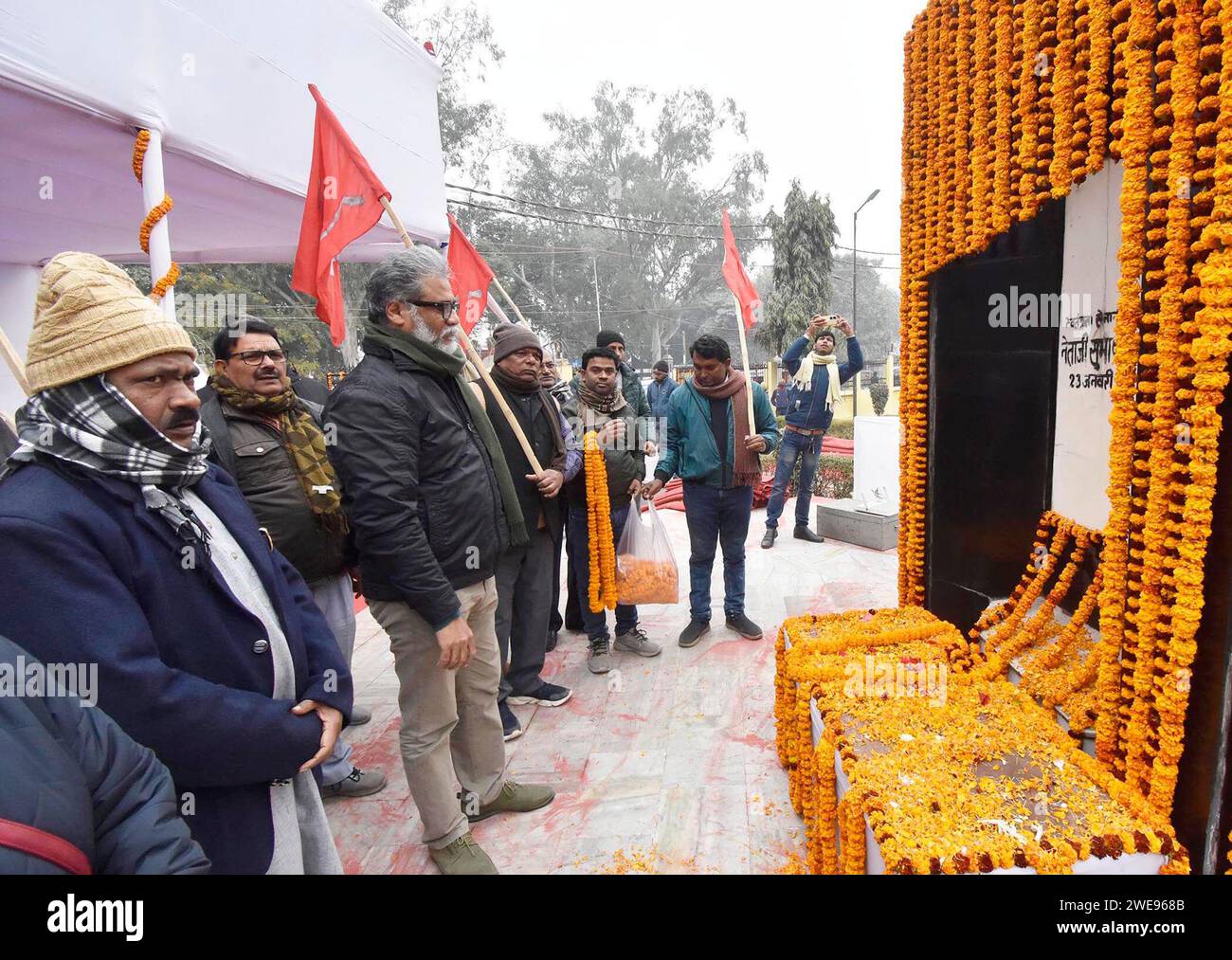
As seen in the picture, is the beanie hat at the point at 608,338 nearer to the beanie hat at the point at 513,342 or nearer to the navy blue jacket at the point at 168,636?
the beanie hat at the point at 513,342

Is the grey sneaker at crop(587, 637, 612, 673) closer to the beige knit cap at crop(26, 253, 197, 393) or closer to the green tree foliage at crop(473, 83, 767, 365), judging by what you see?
the beige knit cap at crop(26, 253, 197, 393)

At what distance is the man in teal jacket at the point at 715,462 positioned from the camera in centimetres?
421

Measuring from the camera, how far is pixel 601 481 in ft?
13.1

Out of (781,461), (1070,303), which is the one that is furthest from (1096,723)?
(781,461)

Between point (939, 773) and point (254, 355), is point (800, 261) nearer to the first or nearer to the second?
point (254, 355)

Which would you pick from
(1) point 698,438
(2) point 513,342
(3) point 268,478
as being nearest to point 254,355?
Result: (3) point 268,478

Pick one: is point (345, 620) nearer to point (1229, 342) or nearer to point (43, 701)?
point (43, 701)

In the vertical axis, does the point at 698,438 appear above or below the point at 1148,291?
below

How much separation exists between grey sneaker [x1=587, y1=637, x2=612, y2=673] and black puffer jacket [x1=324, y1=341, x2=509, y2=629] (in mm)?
1881

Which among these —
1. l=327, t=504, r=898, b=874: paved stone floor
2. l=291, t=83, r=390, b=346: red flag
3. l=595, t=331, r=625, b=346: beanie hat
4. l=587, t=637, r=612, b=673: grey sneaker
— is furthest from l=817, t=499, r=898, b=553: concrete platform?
l=291, t=83, r=390, b=346: red flag

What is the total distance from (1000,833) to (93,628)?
203 centimetres

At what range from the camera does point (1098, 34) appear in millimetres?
1954

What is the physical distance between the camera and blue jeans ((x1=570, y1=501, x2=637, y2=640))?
423 centimetres

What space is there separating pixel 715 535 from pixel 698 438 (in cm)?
67
